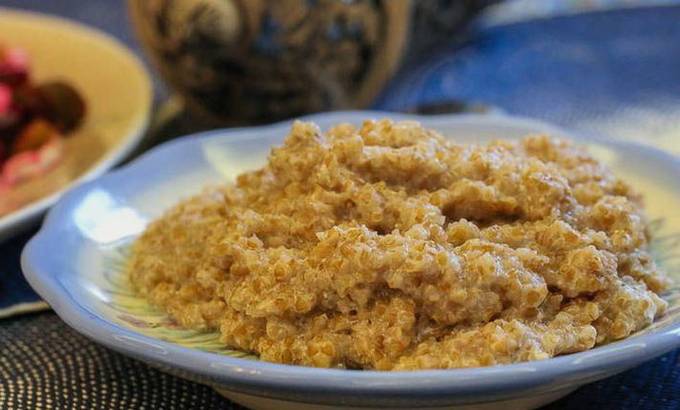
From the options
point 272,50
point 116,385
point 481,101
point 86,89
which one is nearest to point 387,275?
point 116,385

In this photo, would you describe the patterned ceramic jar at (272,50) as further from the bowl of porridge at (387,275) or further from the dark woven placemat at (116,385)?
the dark woven placemat at (116,385)

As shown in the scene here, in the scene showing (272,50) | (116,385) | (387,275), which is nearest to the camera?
(387,275)

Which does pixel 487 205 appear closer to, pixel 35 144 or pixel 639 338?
pixel 639 338

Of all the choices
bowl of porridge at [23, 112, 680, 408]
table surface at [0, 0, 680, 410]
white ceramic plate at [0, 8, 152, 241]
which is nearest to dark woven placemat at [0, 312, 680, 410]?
table surface at [0, 0, 680, 410]

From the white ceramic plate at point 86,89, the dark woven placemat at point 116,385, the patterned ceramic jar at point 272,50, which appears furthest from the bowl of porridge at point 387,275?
the patterned ceramic jar at point 272,50

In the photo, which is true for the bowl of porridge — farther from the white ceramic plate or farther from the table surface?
the white ceramic plate

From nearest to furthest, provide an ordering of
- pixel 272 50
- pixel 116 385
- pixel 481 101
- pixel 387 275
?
pixel 387 275 → pixel 116 385 → pixel 272 50 → pixel 481 101

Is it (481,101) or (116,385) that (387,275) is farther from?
(481,101)
